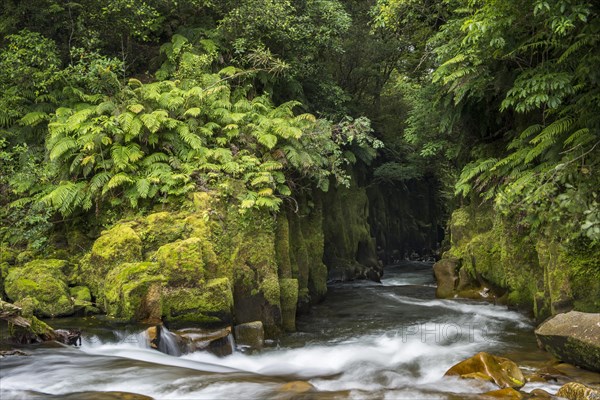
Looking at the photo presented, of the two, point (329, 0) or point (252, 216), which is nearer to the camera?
point (252, 216)

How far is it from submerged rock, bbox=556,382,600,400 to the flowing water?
0.33 meters

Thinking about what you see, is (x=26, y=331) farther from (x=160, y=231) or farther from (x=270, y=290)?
(x=270, y=290)

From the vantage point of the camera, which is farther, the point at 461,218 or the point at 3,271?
the point at 461,218

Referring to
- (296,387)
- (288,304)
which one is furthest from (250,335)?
(296,387)

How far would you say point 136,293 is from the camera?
9.50 meters

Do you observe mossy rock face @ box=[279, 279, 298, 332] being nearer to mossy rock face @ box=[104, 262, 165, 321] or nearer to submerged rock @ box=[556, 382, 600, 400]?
mossy rock face @ box=[104, 262, 165, 321]

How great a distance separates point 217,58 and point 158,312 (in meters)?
8.70

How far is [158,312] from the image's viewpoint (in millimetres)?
9445

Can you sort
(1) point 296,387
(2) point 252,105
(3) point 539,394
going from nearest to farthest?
(3) point 539,394 → (1) point 296,387 → (2) point 252,105

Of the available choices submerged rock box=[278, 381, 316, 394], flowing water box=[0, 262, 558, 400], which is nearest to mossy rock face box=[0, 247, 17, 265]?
flowing water box=[0, 262, 558, 400]

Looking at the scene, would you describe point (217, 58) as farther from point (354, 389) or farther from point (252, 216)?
point (354, 389)

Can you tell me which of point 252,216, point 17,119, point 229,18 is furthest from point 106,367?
point 229,18

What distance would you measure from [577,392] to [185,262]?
6.83 m

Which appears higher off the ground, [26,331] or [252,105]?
[252,105]
